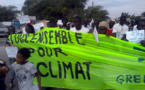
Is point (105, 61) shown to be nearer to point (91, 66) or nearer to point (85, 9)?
point (91, 66)

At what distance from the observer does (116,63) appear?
459 centimetres

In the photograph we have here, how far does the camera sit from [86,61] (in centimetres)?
471

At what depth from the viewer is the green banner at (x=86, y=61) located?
4.55 meters

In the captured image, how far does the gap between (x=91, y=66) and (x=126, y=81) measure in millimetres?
718

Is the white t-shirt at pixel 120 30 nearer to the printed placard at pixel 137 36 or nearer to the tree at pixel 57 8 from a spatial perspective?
the printed placard at pixel 137 36

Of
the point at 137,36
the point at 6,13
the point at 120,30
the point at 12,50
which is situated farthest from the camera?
the point at 6,13

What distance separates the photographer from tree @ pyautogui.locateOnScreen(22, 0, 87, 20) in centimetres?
3872

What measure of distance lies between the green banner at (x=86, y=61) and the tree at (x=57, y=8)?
1298 inches

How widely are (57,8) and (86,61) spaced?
35117mm

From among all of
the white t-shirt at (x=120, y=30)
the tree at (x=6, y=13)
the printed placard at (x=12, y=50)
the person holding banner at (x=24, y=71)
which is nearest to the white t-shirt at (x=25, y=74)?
the person holding banner at (x=24, y=71)

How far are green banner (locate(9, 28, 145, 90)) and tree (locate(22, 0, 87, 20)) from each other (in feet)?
108

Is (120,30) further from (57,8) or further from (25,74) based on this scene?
(57,8)

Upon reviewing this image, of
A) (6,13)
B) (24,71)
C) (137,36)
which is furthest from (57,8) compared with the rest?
(24,71)

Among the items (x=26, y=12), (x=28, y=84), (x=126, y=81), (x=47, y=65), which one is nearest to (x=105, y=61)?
(x=126, y=81)
